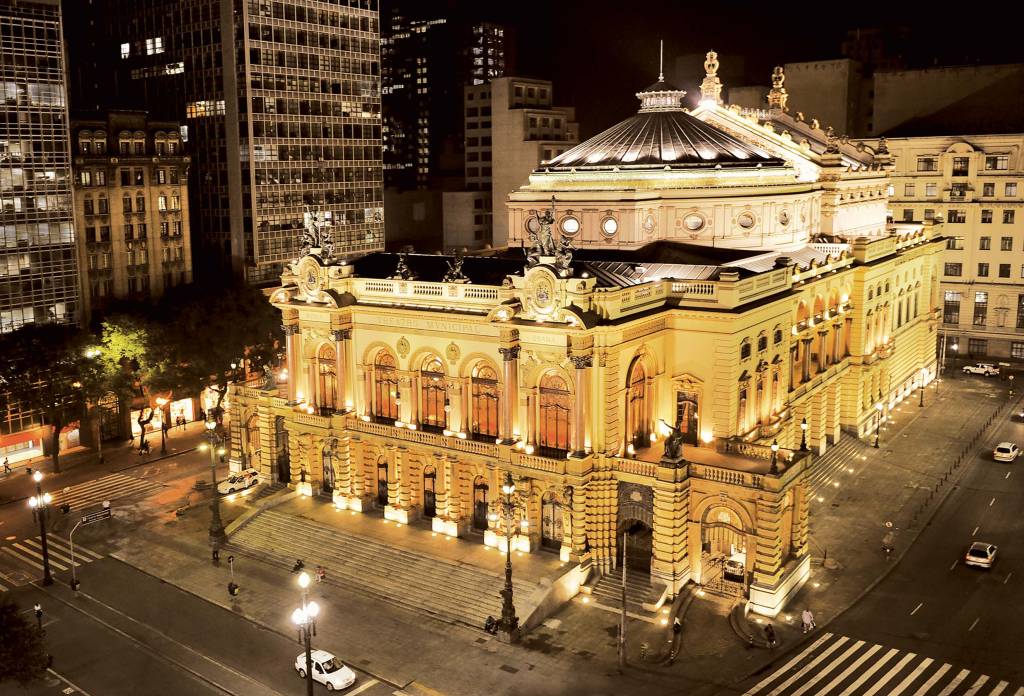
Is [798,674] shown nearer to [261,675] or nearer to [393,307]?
[261,675]

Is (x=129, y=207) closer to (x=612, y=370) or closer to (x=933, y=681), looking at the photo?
(x=612, y=370)

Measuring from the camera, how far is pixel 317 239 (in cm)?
6681

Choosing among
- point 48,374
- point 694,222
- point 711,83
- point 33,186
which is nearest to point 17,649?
point 48,374

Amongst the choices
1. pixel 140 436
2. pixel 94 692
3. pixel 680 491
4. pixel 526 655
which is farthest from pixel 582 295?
pixel 140 436

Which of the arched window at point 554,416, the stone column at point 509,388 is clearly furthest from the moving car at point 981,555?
the stone column at point 509,388

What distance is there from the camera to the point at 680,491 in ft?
175

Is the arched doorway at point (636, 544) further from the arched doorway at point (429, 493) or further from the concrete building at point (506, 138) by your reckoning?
the concrete building at point (506, 138)

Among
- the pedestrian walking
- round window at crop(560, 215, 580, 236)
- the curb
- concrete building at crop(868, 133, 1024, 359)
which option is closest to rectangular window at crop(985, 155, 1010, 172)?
concrete building at crop(868, 133, 1024, 359)

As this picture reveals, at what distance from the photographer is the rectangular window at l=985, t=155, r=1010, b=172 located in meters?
115

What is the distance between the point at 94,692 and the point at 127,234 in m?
57.1

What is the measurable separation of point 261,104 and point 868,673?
291 ft

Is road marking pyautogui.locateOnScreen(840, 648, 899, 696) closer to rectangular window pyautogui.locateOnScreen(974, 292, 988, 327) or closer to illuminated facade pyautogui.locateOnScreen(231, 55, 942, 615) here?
illuminated facade pyautogui.locateOnScreen(231, 55, 942, 615)

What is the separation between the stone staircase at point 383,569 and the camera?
5319 centimetres

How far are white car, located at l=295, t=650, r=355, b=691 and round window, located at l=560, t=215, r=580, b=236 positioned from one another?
40.1 m
